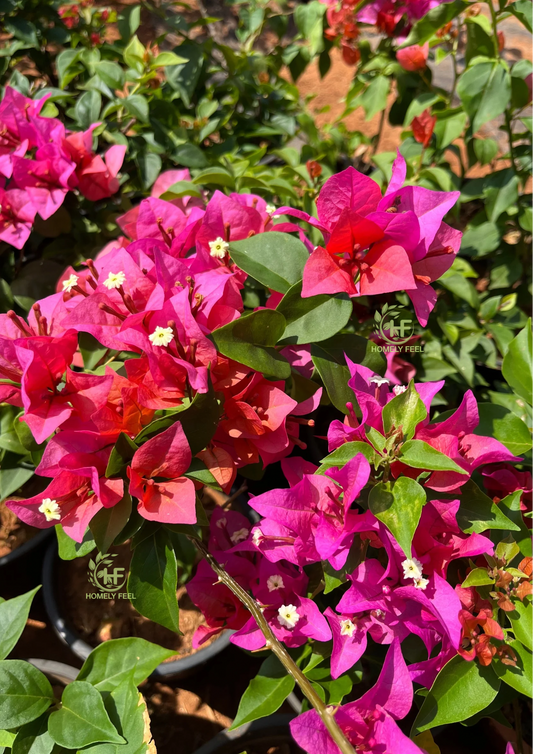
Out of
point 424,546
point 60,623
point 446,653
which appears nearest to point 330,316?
point 424,546

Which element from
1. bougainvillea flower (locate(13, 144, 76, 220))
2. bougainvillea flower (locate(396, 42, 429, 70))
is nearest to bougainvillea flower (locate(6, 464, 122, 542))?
bougainvillea flower (locate(13, 144, 76, 220))

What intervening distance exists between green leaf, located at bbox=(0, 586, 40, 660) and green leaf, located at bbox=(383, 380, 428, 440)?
0.44 meters

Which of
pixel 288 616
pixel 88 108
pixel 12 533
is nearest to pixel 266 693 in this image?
pixel 288 616

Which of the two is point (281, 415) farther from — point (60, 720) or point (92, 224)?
point (92, 224)

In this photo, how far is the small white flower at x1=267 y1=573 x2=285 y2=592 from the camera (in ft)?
2.02

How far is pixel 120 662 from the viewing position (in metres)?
A: 0.62

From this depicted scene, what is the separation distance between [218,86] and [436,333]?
31.3 inches

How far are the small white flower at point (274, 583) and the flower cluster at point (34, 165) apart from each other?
1.95ft

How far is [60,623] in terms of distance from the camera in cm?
91

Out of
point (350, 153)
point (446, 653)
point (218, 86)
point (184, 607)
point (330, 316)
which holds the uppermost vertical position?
point (218, 86)

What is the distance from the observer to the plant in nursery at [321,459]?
49cm

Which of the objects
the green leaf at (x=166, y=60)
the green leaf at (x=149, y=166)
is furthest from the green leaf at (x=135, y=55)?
the green leaf at (x=149, y=166)
